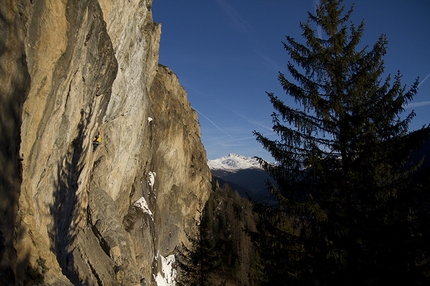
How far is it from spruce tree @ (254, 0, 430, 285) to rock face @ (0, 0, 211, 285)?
5.60 m

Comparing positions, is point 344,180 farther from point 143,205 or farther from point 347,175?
point 143,205

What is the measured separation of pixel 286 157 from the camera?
7117 mm

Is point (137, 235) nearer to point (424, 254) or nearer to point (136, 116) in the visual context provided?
point (136, 116)

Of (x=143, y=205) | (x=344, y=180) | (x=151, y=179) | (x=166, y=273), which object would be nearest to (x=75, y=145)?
(x=344, y=180)

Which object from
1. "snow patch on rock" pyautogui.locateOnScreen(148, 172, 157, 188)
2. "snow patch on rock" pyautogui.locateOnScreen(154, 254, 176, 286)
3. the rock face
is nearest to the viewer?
the rock face

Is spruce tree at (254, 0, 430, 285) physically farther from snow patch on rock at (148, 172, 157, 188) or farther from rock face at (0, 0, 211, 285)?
snow patch on rock at (148, 172, 157, 188)

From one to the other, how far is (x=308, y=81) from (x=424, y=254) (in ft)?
16.0

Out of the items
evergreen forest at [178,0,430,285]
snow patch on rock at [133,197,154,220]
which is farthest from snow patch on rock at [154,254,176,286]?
evergreen forest at [178,0,430,285]

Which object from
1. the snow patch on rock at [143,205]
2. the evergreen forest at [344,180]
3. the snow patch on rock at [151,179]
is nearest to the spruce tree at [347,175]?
the evergreen forest at [344,180]

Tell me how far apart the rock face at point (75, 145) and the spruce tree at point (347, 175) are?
5.60 metres

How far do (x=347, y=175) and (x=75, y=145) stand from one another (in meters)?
10.5

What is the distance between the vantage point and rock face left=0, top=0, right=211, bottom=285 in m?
4.66

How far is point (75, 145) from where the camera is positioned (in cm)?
1123

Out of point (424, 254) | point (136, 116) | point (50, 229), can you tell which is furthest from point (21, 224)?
point (136, 116)
